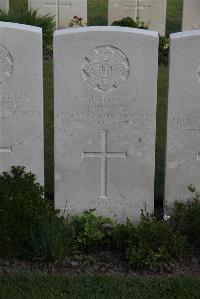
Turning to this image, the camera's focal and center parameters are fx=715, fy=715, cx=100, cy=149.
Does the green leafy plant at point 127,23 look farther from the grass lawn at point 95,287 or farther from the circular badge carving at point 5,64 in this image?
the grass lawn at point 95,287

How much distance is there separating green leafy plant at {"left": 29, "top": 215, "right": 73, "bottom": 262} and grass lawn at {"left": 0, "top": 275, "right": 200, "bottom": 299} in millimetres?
217

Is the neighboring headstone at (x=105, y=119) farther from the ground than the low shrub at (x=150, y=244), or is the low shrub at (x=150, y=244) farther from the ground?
the neighboring headstone at (x=105, y=119)

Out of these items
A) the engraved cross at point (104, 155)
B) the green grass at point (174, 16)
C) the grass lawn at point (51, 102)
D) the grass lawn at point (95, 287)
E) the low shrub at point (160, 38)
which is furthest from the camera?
the green grass at point (174, 16)

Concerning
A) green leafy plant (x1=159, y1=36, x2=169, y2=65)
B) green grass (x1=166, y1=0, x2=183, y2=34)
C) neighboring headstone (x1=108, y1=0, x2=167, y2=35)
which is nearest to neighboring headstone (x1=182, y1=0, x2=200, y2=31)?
neighboring headstone (x1=108, y1=0, x2=167, y2=35)

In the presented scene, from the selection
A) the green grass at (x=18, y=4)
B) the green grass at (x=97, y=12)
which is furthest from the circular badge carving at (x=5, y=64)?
the green grass at (x=18, y=4)

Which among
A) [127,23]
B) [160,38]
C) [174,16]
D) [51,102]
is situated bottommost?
[51,102]

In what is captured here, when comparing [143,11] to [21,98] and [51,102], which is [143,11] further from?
[21,98]

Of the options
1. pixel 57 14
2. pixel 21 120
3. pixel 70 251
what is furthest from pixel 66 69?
pixel 57 14

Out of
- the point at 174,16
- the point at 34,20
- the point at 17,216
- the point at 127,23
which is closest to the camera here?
the point at 17,216

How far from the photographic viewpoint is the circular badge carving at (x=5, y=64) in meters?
5.97

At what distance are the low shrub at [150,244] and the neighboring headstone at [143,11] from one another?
784cm

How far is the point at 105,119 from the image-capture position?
6.15 meters

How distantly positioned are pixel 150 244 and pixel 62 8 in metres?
8.25

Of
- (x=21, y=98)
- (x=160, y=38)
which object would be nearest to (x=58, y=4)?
(x=160, y=38)
